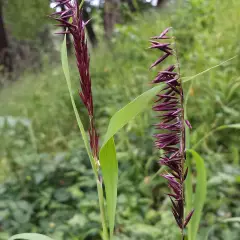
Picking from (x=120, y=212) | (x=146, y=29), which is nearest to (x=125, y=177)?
(x=120, y=212)

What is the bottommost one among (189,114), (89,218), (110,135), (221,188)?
(89,218)

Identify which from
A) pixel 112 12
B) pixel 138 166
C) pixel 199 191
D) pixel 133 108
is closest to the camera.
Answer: pixel 133 108

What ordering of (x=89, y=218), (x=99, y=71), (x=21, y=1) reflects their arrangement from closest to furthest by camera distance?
(x=89, y=218) → (x=99, y=71) → (x=21, y=1)

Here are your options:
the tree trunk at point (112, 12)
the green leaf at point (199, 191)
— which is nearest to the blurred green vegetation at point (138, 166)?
the green leaf at point (199, 191)

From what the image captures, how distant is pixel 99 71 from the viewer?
3.99 m

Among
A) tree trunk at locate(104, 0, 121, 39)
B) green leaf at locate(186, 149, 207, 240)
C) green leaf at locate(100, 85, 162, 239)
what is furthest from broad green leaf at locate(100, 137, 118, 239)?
tree trunk at locate(104, 0, 121, 39)

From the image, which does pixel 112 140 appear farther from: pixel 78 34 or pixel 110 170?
pixel 78 34

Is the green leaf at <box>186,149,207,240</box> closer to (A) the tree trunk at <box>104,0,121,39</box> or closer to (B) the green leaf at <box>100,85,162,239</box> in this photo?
(B) the green leaf at <box>100,85,162,239</box>

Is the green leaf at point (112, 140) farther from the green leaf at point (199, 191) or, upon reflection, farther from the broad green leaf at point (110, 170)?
the green leaf at point (199, 191)

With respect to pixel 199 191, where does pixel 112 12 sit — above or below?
above

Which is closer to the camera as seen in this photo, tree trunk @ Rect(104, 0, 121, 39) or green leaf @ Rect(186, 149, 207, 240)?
green leaf @ Rect(186, 149, 207, 240)

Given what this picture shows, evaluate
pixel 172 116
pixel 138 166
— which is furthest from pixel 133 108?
pixel 138 166

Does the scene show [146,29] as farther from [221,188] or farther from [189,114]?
[221,188]

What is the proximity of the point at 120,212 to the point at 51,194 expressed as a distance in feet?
1.42
